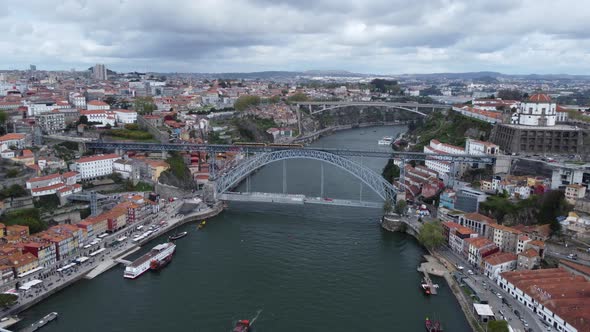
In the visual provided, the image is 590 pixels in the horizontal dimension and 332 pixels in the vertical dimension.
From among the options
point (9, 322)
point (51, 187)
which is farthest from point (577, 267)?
point (51, 187)

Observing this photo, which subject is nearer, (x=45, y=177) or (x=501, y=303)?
(x=501, y=303)

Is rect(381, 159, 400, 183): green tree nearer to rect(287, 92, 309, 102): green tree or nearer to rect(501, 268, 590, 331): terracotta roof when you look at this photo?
rect(501, 268, 590, 331): terracotta roof

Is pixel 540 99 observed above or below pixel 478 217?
above

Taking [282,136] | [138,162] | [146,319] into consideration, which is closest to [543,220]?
[146,319]

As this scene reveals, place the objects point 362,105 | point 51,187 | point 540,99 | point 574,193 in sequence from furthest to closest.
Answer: point 362,105 → point 540,99 → point 51,187 → point 574,193

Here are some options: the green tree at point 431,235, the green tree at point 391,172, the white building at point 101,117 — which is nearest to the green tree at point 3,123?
the white building at point 101,117

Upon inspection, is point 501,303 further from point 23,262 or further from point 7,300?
point 23,262
